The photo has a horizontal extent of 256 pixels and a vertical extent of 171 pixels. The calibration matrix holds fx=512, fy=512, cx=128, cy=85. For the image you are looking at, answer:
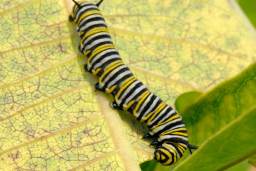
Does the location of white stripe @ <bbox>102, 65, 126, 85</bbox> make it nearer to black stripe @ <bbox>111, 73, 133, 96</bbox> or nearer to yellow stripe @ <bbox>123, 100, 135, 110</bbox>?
black stripe @ <bbox>111, 73, 133, 96</bbox>

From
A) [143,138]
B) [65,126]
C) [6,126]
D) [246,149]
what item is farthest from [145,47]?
[246,149]

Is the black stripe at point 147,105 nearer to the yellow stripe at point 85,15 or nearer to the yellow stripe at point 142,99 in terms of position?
the yellow stripe at point 142,99

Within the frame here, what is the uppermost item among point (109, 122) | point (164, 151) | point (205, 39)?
point (205, 39)

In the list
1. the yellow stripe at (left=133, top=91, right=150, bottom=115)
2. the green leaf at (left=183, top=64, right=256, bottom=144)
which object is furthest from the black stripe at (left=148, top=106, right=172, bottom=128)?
the green leaf at (left=183, top=64, right=256, bottom=144)

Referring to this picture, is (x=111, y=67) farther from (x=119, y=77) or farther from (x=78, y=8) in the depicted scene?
(x=78, y=8)

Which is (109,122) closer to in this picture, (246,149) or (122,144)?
(122,144)

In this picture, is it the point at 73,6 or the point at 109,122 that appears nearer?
the point at 109,122

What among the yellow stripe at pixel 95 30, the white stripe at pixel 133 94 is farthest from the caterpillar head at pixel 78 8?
the white stripe at pixel 133 94
